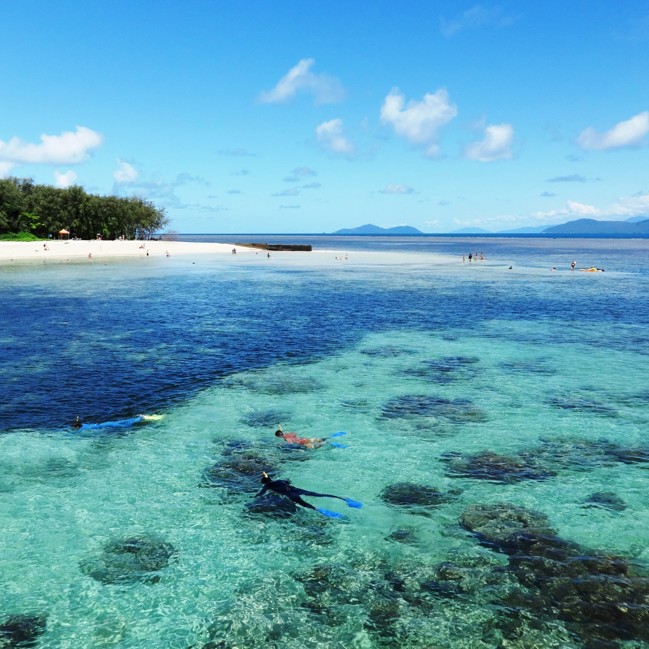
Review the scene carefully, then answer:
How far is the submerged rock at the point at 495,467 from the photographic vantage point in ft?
56.0

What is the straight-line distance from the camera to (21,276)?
78375mm

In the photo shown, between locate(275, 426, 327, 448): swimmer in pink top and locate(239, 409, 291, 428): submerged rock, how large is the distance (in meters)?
1.52

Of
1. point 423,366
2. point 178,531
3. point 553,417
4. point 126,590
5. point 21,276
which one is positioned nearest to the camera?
point 126,590

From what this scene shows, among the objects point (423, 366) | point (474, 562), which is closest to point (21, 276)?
point (423, 366)

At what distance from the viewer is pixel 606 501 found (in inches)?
614

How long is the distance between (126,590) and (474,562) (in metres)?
8.34

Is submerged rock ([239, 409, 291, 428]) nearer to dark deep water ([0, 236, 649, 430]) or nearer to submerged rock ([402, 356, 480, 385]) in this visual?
dark deep water ([0, 236, 649, 430])

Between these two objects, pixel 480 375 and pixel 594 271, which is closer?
pixel 480 375

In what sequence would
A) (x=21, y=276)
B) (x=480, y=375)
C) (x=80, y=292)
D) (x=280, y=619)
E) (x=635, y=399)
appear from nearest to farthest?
1. (x=280, y=619)
2. (x=635, y=399)
3. (x=480, y=375)
4. (x=80, y=292)
5. (x=21, y=276)

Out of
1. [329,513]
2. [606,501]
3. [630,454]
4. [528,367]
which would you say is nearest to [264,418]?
[329,513]

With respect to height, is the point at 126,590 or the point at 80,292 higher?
the point at 80,292

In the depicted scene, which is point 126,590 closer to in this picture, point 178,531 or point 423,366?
point 178,531

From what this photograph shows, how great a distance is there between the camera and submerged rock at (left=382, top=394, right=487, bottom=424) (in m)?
22.4

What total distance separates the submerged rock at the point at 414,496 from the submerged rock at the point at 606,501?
12.9ft
